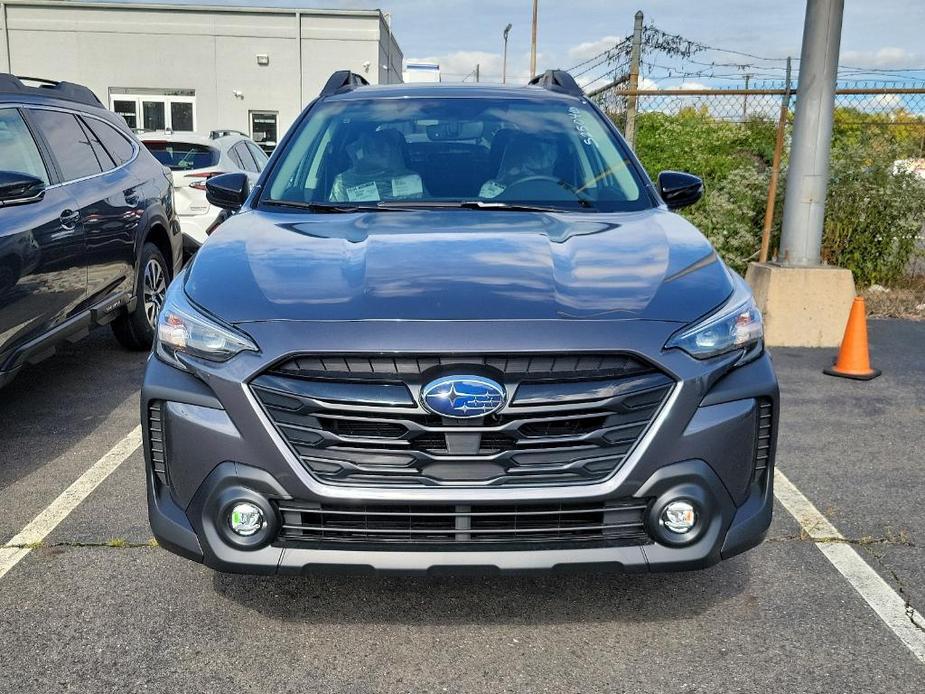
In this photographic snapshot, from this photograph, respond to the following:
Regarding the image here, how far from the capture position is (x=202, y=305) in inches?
109

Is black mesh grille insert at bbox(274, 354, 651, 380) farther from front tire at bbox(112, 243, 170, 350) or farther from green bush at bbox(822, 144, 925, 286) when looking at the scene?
green bush at bbox(822, 144, 925, 286)

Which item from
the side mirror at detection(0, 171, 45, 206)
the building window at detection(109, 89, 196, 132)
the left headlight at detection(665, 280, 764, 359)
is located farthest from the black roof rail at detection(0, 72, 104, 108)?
the building window at detection(109, 89, 196, 132)

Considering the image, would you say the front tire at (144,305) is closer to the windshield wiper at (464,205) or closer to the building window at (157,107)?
the windshield wiper at (464,205)

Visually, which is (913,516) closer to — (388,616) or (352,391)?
(388,616)

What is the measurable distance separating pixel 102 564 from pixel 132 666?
768 mm

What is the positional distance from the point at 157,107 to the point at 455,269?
31.0 metres

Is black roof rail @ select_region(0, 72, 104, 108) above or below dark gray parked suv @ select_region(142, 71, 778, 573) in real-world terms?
above

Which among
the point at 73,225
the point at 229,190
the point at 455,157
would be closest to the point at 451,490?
the point at 455,157

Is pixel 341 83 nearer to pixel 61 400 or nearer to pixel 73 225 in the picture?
pixel 73 225

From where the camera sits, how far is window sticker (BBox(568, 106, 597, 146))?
169 inches

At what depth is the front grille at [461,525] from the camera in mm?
2572

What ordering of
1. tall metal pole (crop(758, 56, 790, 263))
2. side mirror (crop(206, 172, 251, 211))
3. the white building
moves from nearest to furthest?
side mirror (crop(206, 172, 251, 211)) < tall metal pole (crop(758, 56, 790, 263)) < the white building

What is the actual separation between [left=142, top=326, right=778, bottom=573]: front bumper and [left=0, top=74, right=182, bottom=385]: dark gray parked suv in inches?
87.7

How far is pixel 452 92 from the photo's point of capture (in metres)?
4.54
